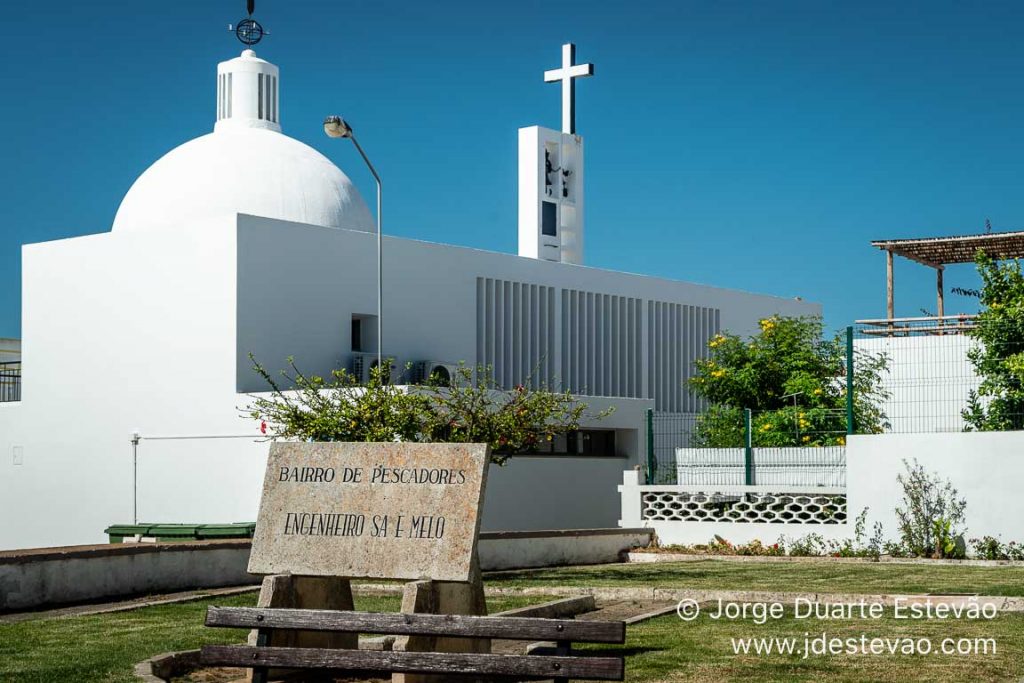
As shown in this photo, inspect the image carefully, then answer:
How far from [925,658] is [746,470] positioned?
14880mm

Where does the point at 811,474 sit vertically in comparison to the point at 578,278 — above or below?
below

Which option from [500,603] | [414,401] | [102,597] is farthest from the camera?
[414,401]

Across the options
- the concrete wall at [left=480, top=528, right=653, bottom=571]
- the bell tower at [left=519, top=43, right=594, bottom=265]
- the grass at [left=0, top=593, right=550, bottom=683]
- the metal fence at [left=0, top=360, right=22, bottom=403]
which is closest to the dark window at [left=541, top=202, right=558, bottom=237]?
the bell tower at [left=519, top=43, right=594, bottom=265]

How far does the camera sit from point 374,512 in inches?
400

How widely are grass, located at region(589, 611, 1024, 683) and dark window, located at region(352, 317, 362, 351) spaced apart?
22070 millimetres

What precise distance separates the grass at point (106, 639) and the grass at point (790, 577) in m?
2.57

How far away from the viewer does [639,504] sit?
26.5m

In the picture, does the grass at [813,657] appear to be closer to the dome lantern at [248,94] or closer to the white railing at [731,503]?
the white railing at [731,503]

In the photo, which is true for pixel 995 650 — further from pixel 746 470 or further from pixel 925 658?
pixel 746 470

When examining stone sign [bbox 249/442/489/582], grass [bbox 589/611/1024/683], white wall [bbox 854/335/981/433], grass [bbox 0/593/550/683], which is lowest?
grass [bbox 0/593/550/683]

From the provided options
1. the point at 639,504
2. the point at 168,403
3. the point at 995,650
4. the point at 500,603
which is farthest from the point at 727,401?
the point at 995,650

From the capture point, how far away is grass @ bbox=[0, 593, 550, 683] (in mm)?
10250

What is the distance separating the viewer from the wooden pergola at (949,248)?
1479 inches

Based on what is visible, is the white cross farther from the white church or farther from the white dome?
the white dome
